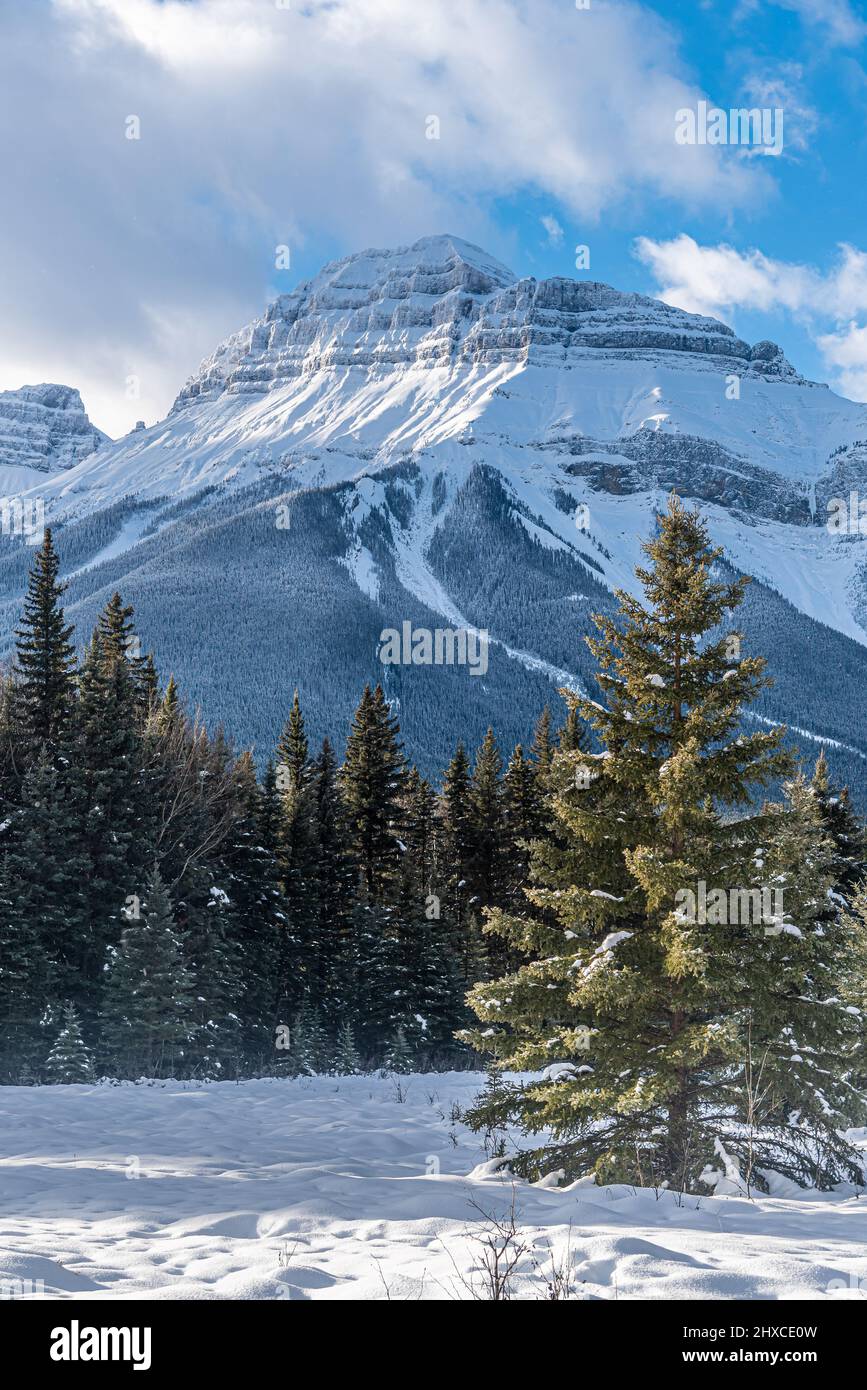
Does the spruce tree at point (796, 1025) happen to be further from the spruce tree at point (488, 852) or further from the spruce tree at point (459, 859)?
the spruce tree at point (488, 852)

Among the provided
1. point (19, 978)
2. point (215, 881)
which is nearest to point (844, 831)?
point (215, 881)

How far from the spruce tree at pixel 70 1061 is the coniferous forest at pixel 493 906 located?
66 mm

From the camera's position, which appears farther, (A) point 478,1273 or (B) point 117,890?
(B) point 117,890

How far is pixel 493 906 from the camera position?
1728 centimetres

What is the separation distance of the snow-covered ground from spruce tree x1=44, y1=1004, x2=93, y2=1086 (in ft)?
21.8

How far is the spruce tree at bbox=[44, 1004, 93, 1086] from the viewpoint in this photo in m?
18.4

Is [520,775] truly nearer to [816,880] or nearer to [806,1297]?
[816,880]

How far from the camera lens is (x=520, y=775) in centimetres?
4094

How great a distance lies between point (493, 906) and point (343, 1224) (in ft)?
35.8

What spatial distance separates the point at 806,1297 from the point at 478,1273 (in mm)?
1684

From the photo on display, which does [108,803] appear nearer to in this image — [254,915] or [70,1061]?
[254,915]
